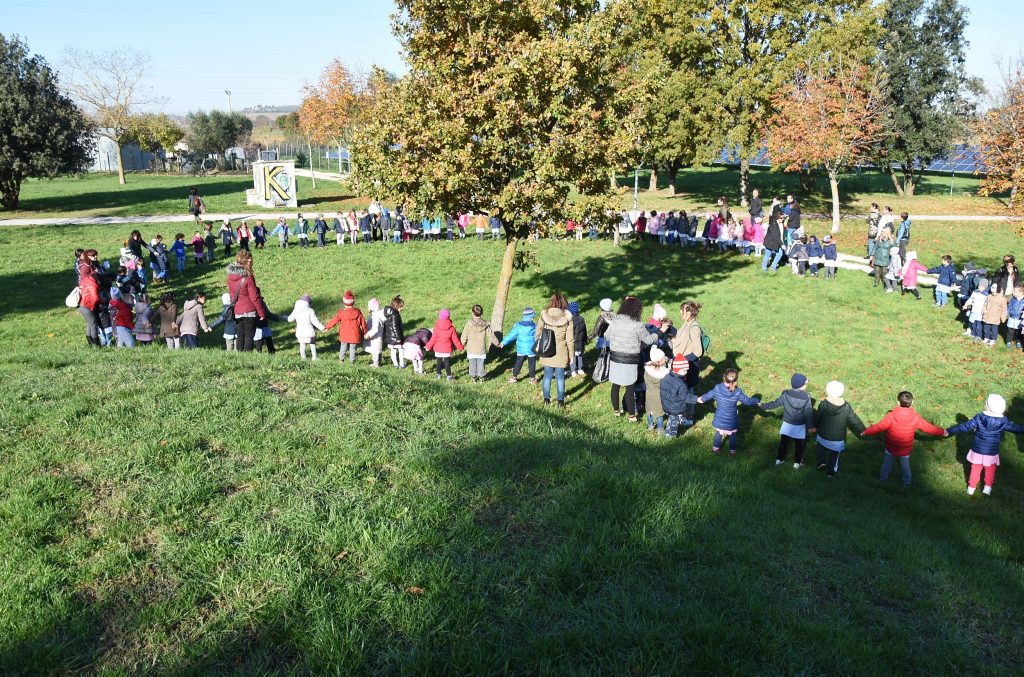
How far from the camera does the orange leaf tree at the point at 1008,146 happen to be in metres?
17.8

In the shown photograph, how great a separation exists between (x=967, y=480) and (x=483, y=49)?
11.6 meters

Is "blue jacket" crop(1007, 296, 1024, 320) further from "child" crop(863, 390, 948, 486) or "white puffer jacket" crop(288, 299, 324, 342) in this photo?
"white puffer jacket" crop(288, 299, 324, 342)

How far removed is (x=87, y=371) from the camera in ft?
31.0

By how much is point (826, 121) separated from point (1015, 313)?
54.5 feet

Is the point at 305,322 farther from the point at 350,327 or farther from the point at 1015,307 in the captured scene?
A: the point at 1015,307

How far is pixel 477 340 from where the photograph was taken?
1301 centimetres

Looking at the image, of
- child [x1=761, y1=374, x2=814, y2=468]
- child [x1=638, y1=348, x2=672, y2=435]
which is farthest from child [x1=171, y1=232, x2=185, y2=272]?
child [x1=761, y1=374, x2=814, y2=468]

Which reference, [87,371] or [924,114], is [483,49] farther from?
[924,114]

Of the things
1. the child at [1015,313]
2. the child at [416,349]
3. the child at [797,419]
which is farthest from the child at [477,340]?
the child at [1015,313]

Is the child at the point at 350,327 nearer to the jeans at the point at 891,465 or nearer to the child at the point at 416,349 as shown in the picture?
the child at the point at 416,349

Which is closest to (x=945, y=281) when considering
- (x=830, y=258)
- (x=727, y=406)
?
(x=830, y=258)

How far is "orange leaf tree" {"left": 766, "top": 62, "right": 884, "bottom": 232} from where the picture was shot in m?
27.5

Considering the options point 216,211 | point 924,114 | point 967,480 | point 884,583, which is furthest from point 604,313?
point 924,114

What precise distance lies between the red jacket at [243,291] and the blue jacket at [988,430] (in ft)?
37.8
